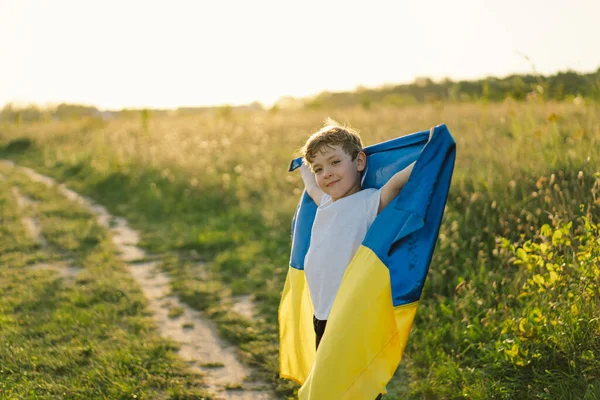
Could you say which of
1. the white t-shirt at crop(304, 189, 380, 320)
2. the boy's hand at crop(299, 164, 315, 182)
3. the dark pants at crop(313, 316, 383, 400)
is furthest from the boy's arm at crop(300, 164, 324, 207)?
the dark pants at crop(313, 316, 383, 400)

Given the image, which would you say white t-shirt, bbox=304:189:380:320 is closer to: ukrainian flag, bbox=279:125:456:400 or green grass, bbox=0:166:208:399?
ukrainian flag, bbox=279:125:456:400

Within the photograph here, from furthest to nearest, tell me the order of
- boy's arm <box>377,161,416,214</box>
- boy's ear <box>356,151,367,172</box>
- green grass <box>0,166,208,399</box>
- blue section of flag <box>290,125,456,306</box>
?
1. green grass <box>0,166,208,399</box>
2. boy's ear <box>356,151,367,172</box>
3. boy's arm <box>377,161,416,214</box>
4. blue section of flag <box>290,125,456,306</box>

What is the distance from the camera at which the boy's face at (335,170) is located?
3281mm

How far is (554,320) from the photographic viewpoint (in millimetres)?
3871

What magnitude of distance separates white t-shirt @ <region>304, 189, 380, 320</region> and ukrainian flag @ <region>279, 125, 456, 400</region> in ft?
0.52

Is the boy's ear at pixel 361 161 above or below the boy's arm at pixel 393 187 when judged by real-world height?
above

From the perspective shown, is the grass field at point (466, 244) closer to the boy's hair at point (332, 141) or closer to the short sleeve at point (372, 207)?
the short sleeve at point (372, 207)

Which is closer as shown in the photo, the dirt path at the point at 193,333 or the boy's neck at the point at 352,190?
the boy's neck at the point at 352,190

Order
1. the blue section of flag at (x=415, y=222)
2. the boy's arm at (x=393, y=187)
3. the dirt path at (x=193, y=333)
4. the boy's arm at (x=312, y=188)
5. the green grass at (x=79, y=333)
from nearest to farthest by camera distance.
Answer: the blue section of flag at (x=415, y=222) → the boy's arm at (x=393, y=187) → the boy's arm at (x=312, y=188) → the green grass at (x=79, y=333) → the dirt path at (x=193, y=333)

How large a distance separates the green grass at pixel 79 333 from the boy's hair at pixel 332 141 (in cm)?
228

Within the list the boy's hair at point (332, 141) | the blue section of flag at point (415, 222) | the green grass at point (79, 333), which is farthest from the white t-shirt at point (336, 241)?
the green grass at point (79, 333)

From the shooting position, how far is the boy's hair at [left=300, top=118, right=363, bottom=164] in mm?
3270

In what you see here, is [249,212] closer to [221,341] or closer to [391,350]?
[221,341]

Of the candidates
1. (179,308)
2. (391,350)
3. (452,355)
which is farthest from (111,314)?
(391,350)
